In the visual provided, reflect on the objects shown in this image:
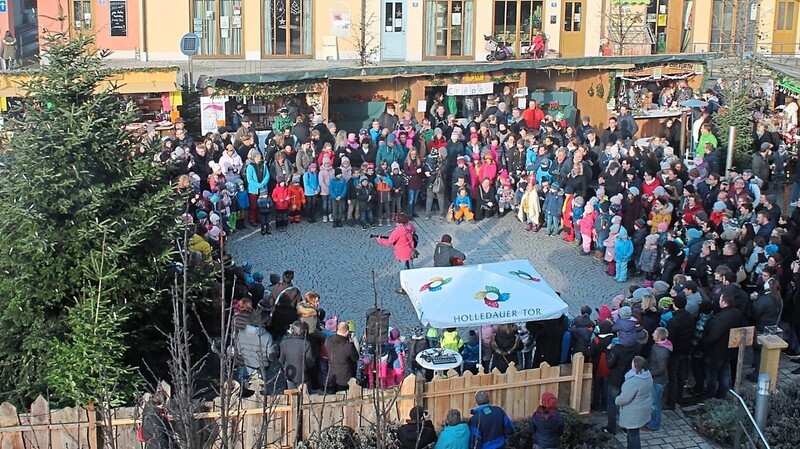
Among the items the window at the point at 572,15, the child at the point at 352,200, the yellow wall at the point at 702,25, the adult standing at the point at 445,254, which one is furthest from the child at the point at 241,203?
the yellow wall at the point at 702,25

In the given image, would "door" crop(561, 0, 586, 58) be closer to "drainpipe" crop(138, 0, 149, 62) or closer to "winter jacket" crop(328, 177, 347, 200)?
"drainpipe" crop(138, 0, 149, 62)

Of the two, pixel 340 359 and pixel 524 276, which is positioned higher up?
pixel 524 276

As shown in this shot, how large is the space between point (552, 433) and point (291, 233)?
10.0 metres

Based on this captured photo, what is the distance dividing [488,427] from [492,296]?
Answer: 2387 mm

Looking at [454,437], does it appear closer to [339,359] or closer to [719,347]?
[339,359]

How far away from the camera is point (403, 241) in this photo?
18422mm

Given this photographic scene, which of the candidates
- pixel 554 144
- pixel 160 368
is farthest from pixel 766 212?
pixel 160 368

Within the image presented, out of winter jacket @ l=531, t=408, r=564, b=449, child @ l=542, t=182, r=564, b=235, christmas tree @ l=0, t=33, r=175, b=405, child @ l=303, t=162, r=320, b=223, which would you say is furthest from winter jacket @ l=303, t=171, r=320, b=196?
winter jacket @ l=531, t=408, r=564, b=449

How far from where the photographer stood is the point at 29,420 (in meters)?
11.3

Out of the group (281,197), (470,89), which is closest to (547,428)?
(281,197)

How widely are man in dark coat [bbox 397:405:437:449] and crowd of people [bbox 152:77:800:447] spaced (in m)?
0.08

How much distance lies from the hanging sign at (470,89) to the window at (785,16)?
56.4ft

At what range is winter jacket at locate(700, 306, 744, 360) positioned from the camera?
13797 mm

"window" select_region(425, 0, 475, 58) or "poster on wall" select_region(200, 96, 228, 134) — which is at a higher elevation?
"window" select_region(425, 0, 475, 58)
